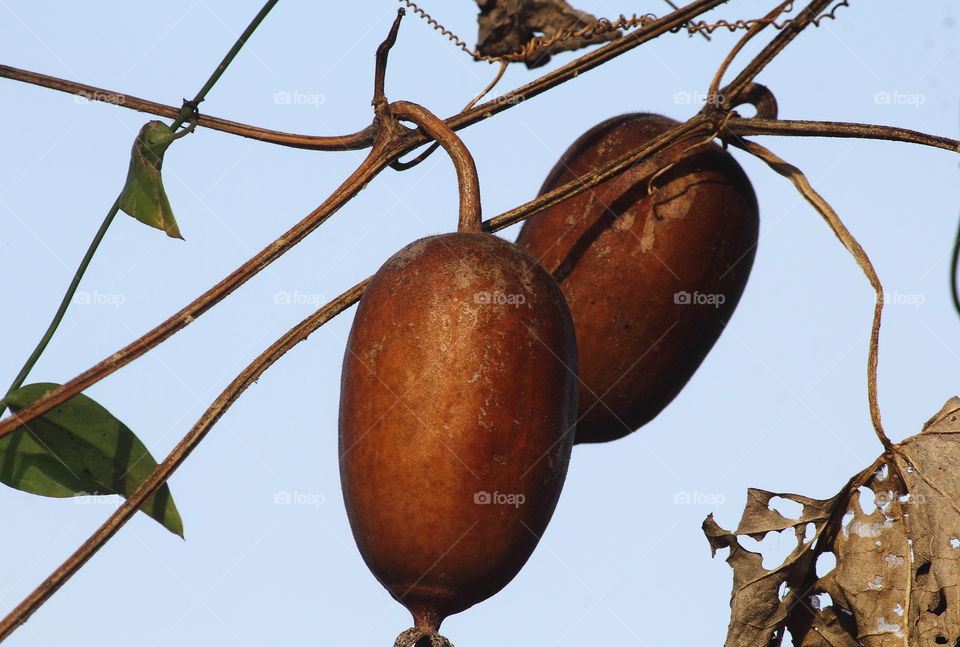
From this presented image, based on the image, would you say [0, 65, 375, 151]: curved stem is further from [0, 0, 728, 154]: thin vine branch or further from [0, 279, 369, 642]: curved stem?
[0, 279, 369, 642]: curved stem

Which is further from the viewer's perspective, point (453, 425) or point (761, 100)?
point (761, 100)

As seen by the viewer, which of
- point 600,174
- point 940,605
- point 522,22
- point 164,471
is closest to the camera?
point 164,471

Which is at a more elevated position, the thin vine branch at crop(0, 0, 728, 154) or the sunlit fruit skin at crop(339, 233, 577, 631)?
the thin vine branch at crop(0, 0, 728, 154)

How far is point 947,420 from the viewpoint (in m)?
1.95

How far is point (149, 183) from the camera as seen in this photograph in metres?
1.94

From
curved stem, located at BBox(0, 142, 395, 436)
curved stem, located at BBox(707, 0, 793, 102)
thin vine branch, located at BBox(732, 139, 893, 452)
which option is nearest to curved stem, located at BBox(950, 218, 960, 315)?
thin vine branch, located at BBox(732, 139, 893, 452)

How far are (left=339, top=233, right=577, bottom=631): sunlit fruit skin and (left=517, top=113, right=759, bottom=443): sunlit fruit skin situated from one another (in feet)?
1.55

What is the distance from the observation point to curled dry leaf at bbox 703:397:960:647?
1869mm

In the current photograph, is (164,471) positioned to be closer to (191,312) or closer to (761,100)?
(191,312)

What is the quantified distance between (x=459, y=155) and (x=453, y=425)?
444 mm

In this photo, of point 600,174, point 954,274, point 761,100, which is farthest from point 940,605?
point 761,100

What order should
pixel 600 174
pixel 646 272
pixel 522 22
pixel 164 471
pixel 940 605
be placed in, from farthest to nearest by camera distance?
pixel 522 22 → pixel 646 272 → pixel 600 174 → pixel 940 605 → pixel 164 471

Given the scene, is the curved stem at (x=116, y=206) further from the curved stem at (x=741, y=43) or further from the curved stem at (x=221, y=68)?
the curved stem at (x=741, y=43)

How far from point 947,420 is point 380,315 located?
86cm
